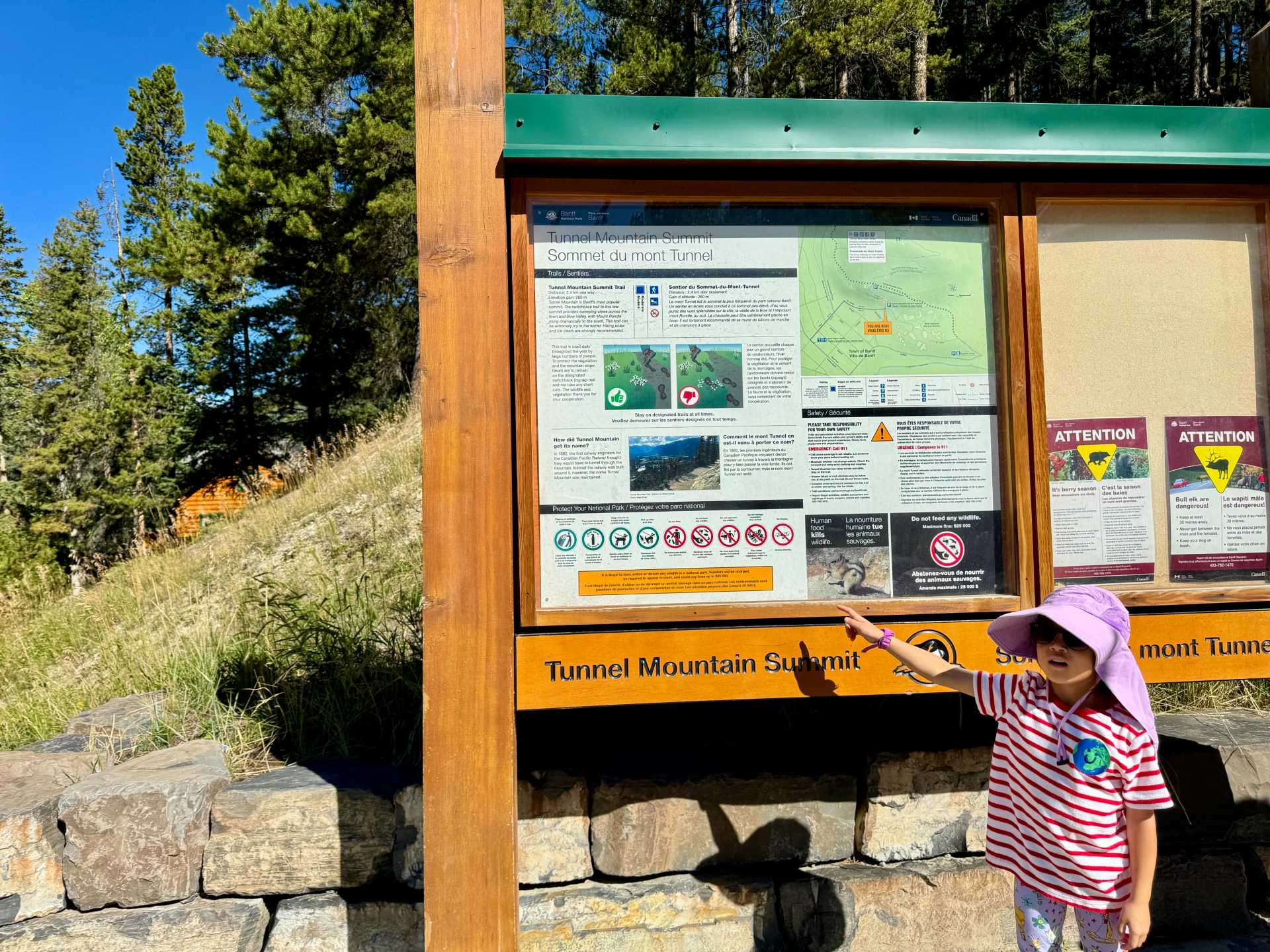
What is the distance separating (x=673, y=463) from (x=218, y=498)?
3466 centimetres

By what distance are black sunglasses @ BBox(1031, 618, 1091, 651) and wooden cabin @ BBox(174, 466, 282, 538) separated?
11.1m

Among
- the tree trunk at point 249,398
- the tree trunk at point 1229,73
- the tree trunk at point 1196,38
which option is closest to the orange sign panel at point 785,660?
the tree trunk at point 1229,73

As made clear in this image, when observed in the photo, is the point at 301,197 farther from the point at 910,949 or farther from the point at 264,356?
the point at 910,949

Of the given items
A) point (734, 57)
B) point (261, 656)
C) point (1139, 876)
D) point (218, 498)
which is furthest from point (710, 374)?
point (218, 498)

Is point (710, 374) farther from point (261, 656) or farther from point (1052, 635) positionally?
point (261, 656)

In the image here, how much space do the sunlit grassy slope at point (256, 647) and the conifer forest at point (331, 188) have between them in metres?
9.94

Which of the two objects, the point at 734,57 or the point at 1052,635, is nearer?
the point at 1052,635

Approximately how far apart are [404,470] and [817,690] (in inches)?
294

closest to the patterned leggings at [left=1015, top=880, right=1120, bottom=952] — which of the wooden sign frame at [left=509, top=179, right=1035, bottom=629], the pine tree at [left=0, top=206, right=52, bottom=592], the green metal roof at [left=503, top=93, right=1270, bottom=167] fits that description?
the wooden sign frame at [left=509, top=179, right=1035, bottom=629]

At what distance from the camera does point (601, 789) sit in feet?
10.5

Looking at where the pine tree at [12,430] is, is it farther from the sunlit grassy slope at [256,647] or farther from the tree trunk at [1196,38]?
the tree trunk at [1196,38]

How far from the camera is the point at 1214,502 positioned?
9.44 feet

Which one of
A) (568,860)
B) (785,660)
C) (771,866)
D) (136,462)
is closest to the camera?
(785,660)

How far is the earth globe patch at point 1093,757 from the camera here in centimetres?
212
